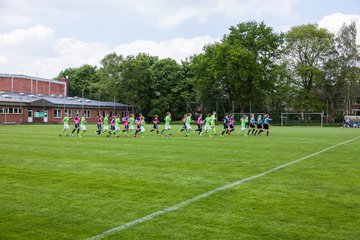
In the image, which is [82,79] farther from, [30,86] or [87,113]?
[87,113]

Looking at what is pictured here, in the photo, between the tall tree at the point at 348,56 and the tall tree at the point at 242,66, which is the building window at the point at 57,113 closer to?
the tall tree at the point at 242,66

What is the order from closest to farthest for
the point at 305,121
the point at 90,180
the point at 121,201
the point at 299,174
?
the point at 121,201 → the point at 90,180 → the point at 299,174 → the point at 305,121

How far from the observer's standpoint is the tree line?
210 ft

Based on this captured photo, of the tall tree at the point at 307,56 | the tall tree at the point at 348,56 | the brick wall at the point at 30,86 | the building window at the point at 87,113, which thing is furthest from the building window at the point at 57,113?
the tall tree at the point at 348,56

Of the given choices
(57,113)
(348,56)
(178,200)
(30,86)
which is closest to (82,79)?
(30,86)

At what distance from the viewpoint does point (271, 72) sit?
66.1m

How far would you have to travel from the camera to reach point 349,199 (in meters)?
7.36

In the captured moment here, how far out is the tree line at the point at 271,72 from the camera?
210 feet

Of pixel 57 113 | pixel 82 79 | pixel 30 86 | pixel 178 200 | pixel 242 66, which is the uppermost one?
pixel 82 79

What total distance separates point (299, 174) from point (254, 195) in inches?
130

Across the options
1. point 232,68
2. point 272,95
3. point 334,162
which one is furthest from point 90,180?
point 272,95

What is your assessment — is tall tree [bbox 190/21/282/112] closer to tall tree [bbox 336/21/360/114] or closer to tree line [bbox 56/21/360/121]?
tree line [bbox 56/21/360/121]

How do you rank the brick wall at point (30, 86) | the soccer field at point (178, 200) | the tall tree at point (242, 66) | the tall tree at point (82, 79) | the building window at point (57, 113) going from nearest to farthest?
the soccer field at point (178, 200) < the tall tree at point (242, 66) < the building window at point (57, 113) < the brick wall at point (30, 86) < the tall tree at point (82, 79)

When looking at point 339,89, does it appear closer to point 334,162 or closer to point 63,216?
point 334,162
